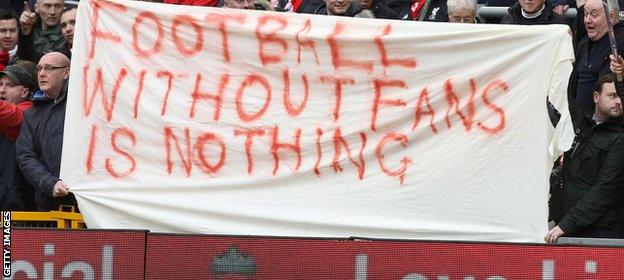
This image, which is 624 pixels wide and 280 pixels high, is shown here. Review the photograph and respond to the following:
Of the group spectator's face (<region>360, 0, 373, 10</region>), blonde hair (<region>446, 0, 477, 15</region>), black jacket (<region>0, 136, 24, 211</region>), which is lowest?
black jacket (<region>0, 136, 24, 211</region>)

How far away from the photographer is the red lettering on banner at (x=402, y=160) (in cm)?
876

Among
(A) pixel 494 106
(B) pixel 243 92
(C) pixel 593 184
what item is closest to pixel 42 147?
(B) pixel 243 92

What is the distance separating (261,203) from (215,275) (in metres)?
0.71

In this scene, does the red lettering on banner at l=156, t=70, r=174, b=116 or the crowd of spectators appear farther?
the red lettering on banner at l=156, t=70, r=174, b=116

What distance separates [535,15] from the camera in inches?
426

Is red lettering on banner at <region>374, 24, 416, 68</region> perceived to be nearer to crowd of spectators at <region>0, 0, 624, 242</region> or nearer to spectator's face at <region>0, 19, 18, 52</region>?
crowd of spectators at <region>0, 0, 624, 242</region>

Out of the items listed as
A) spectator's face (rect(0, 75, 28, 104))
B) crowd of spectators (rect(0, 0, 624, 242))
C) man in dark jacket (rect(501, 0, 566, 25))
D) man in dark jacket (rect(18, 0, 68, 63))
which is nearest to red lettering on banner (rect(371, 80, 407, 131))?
crowd of spectators (rect(0, 0, 624, 242))

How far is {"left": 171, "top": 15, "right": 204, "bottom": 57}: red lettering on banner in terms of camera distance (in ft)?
29.8

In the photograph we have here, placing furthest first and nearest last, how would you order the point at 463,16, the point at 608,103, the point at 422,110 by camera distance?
the point at 463,16, the point at 608,103, the point at 422,110

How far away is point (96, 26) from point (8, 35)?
323 centimetres

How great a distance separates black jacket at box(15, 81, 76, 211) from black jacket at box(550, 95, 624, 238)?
10.8ft

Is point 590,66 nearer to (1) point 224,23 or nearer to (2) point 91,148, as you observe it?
(1) point 224,23

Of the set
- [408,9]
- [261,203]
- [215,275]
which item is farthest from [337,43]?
[408,9]

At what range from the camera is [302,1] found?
40.6ft
